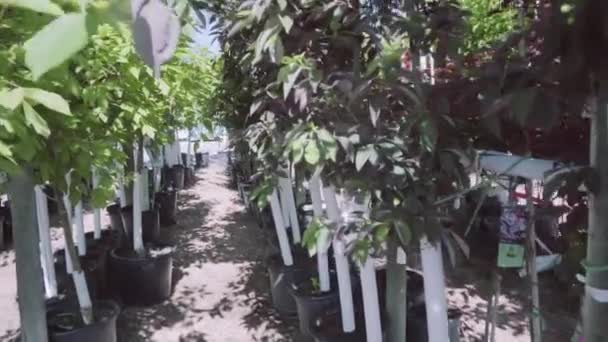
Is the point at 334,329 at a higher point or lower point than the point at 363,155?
lower

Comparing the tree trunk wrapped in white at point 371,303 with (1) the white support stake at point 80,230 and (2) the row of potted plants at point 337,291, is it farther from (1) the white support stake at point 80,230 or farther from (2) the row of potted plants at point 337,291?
(1) the white support stake at point 80,230

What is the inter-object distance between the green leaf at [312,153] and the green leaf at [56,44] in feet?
3.24

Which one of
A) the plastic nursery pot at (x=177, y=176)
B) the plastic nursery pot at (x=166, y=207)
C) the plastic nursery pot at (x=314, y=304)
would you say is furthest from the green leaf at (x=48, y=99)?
the plastic nursery pot at (x=177, y=176)

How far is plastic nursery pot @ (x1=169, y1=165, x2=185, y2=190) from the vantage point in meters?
8.56

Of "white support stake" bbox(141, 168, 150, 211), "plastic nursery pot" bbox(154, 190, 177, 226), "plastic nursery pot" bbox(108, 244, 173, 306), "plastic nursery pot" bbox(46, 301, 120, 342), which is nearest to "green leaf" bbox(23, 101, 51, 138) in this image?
"plastic nursery pot" bbox(46, 301, 120, 342)

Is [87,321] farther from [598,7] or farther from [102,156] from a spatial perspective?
[598,7]

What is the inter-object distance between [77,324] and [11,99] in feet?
7.02

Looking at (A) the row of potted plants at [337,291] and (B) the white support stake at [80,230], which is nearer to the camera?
(A) the row of potted plants at [337,291]

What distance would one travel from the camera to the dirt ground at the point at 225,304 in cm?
316

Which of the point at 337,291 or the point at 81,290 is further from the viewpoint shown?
the point at 337,291

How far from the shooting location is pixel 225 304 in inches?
146

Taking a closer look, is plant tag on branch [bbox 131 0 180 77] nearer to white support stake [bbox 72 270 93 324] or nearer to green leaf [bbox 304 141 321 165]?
green leaf [bbox 304 141 321 165]

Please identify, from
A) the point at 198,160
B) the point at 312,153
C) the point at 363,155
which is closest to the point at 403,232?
→ the point at 363,155

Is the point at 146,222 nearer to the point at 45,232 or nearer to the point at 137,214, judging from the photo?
the point at 137,214
